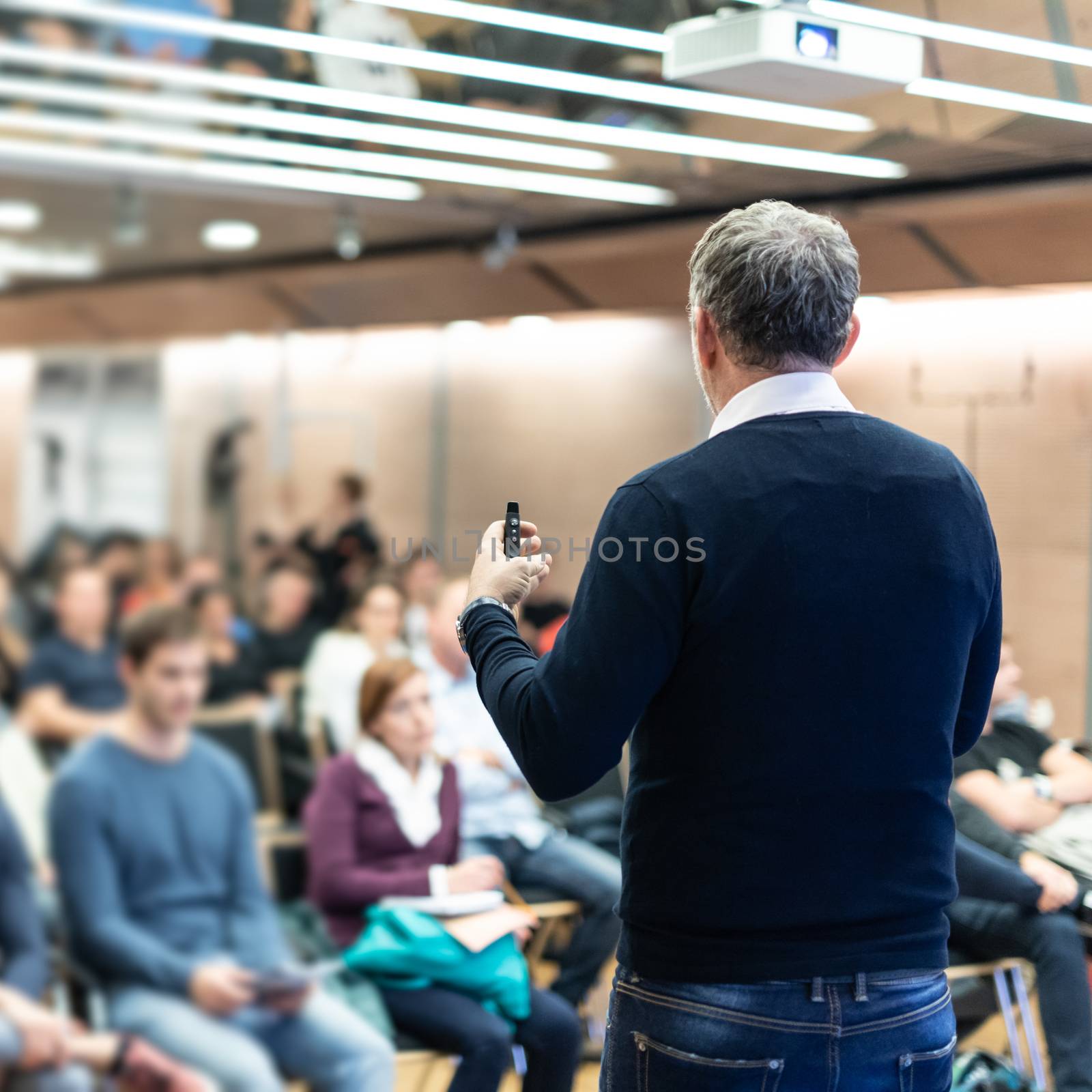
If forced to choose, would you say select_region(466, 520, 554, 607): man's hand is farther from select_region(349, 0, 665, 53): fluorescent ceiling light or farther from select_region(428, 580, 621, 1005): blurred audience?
select_region(428, 580, 621, 1005): blurred audience

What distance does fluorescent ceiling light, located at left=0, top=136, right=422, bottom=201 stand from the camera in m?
3.31

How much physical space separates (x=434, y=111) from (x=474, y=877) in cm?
145

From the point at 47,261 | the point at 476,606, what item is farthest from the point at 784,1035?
the point at 47,261

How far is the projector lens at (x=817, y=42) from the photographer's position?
6.07ft

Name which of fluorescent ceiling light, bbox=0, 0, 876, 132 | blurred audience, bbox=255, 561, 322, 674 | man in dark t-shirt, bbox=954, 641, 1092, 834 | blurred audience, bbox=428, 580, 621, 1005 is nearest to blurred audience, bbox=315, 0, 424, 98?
fluorescent ceiling light, bbox=0, 0, 876, 132

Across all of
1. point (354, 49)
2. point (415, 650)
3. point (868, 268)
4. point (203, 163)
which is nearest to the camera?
point (868, 268)

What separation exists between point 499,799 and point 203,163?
1786mm

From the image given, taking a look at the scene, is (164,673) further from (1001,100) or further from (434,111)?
(1001,100)

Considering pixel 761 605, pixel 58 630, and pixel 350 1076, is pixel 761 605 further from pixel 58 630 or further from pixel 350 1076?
pixel 58 630

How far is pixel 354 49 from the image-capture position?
2.22m

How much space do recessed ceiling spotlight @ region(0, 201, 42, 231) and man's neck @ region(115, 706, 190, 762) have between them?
1.56m

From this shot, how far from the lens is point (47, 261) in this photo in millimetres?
3363

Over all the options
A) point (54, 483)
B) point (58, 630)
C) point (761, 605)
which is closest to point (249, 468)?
point (54, 483)

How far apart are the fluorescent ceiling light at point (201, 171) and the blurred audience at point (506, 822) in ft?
3.79
